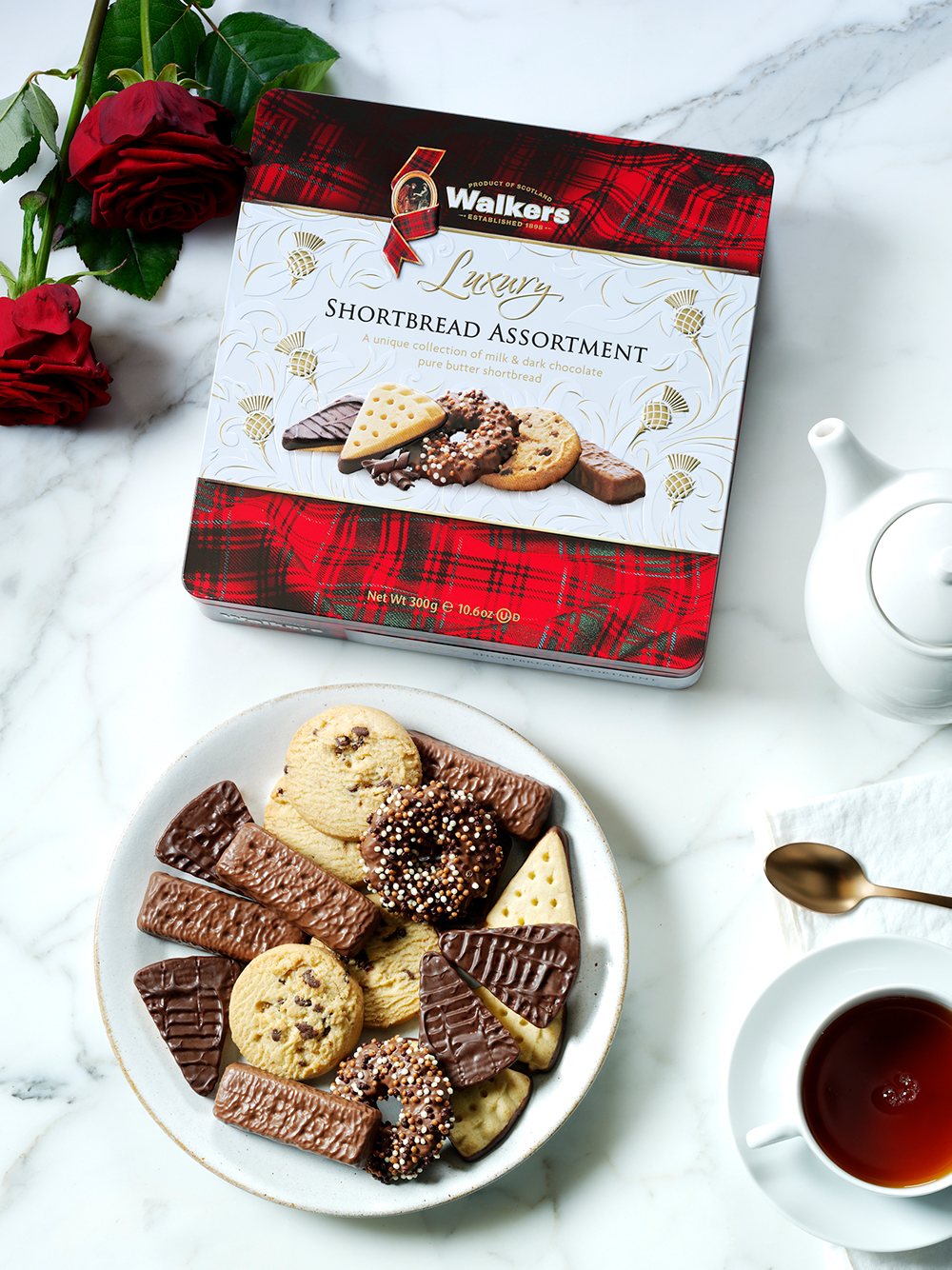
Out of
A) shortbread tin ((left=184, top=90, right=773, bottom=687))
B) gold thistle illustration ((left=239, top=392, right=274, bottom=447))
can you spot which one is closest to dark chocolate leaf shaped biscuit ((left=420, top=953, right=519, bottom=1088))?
shortbread tin ((left=184, top=90, right=773, bottom=687))

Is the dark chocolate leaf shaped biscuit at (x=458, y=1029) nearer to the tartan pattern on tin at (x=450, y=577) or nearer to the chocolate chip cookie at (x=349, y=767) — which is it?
the chocolate chip cookie at (x=349, y=767)

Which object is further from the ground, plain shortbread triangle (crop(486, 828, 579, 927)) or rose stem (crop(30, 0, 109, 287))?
rose stem (crop(30, 0, 109, 287))

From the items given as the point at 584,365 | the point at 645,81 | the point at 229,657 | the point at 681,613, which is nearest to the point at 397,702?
the point at 229,657

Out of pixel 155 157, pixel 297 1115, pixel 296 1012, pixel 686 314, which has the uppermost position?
pixel 155 157

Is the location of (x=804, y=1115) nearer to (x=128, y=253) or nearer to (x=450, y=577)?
(x=450, y=577)

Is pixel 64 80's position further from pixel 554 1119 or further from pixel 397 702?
pixel 554 1119

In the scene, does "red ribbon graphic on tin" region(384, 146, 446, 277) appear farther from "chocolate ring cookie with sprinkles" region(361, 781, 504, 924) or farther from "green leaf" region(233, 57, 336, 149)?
"chocolate ring cookie with sprinkles" region(361, 781, 504, 924)

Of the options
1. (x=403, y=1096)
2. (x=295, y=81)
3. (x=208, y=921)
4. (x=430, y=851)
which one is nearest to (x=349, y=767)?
(x=430, y=851)
